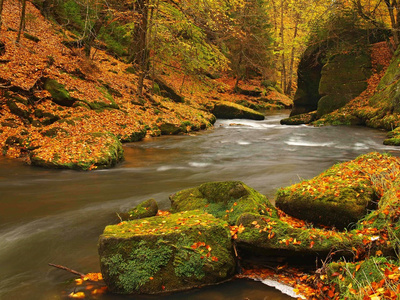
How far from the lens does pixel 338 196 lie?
449 cm

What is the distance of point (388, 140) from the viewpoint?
11242mm

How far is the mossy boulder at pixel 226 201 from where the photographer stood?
4.55 m

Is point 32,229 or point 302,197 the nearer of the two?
point 302,197

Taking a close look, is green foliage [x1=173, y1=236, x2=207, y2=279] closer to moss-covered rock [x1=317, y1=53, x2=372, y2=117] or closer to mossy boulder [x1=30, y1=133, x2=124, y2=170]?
mossy boulder [x1=30, y1=133, x2=124, y2=170]

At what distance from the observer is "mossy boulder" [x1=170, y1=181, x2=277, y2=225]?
4.55m

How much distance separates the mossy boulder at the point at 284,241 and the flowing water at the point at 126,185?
41cm

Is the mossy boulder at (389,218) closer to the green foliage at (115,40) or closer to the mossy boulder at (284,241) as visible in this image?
the mossy boulder at (284,241)

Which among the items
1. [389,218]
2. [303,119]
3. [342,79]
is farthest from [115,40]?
[389,218]

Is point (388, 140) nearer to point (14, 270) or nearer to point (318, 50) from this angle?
point (318, 50)

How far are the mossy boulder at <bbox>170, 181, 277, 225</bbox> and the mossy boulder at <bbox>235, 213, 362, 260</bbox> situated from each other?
63 cm

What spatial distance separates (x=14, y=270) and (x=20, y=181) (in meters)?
4.01

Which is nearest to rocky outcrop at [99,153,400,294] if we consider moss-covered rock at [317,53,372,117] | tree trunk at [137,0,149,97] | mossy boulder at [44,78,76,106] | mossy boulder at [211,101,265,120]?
mossy boulder at [44,78,76,106]

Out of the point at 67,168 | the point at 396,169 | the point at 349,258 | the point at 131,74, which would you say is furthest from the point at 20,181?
the point at 131,74

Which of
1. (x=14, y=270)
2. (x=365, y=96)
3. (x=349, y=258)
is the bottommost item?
(x=14, y=270)
